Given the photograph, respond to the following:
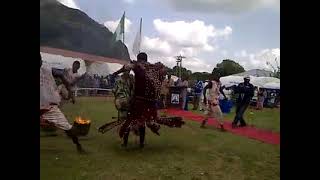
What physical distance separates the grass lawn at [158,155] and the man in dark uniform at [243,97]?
149 millimetres

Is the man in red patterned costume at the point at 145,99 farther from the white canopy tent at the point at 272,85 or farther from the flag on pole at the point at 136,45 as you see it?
the white canopy tent at the point at 272,85

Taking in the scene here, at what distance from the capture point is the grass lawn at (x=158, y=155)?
141 inches

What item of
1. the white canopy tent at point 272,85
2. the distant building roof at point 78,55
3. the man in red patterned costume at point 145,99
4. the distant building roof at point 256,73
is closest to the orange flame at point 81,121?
the man in red patterned costume at point 145,99

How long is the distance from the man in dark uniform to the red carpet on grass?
6cm

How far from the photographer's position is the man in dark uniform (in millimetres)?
3725

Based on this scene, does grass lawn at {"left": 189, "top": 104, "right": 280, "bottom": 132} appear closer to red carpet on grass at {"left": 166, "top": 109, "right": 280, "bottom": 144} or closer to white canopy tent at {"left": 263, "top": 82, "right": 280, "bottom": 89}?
red carpet on grass at {"left": 166, "top": 109, "right": 280, "bottom": 144}

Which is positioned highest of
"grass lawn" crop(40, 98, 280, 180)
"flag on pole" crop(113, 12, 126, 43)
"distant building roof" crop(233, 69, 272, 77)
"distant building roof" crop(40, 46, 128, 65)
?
"flag on pole" crop(113, 12, 126, 43)

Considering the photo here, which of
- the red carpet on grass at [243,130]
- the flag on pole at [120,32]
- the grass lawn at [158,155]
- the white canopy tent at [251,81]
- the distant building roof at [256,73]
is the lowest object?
the grass lawn at [158,155]

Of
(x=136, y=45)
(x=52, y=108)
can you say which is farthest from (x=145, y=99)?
(x=52, y=108)

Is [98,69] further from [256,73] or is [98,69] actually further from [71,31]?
[256,73]

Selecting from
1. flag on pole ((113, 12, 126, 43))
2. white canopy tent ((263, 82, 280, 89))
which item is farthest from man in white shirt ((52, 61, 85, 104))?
white canopy tent ((263, 82, 280, 89))

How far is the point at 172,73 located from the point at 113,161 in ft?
3.13
